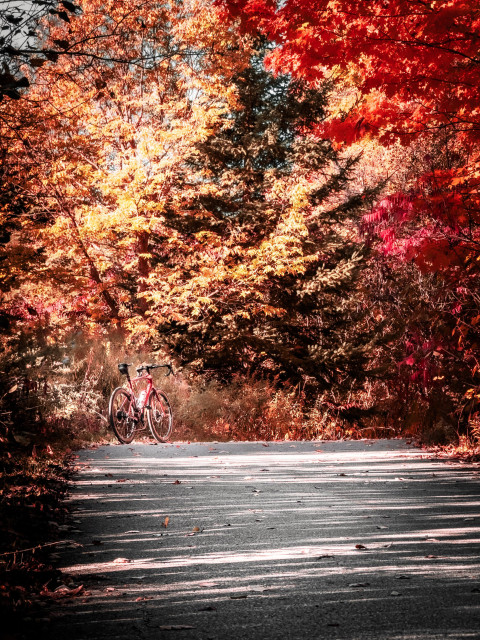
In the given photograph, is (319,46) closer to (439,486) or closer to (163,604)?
(439,486)

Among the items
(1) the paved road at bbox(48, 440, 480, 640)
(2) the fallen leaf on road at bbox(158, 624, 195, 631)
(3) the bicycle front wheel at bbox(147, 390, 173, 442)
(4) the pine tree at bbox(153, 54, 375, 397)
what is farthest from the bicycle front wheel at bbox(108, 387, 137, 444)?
(2) the fallen leaf on road at bbox(158, 624, 195, 631)

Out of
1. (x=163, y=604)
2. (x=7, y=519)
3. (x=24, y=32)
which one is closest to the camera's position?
(x=163, y=604)

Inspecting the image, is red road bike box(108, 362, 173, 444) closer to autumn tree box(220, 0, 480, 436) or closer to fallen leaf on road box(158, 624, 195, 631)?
autumn tree box(220, 0, 480, 436)

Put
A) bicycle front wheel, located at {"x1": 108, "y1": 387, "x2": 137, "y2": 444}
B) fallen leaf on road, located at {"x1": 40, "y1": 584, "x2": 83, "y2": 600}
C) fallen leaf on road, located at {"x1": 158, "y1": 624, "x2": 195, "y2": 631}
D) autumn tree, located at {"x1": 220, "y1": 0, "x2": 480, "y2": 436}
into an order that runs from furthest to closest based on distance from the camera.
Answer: bicycle front wheel, located at {"x1": 108, "y1": 387, "x2": 137, "y2": 444}, autumn tree, located at {"x1": 220, "y1": 0, "x2": 480, "y2": 436}, fallen leaf on road, located at {"x1": 40, "y1": 584, "x2": 83, "y2": 600}, fallen leaf on road, located at {"x1": 158, "y1": 624, "x2": 195, "y2": 631}

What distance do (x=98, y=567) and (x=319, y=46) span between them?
6.67 m

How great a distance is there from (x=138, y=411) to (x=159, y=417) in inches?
25.5

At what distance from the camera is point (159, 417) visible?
45.1 ft

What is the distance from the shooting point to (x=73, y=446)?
11.4 metres

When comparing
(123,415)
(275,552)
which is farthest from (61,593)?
(123,415)

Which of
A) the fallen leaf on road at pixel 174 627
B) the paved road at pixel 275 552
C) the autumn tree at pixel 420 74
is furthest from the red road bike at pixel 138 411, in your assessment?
the fallen leaf on road at pixel 174 627

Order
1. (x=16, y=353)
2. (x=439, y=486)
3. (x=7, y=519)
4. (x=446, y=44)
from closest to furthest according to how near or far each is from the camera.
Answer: (x=7, y=519), (x=439, y=486), (x=446, y=44), (x=16, y=353)

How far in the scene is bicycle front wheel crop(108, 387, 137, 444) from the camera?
12.7 meters

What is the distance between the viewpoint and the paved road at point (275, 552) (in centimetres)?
358

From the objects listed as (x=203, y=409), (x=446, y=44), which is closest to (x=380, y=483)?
(x=446, y=44)
